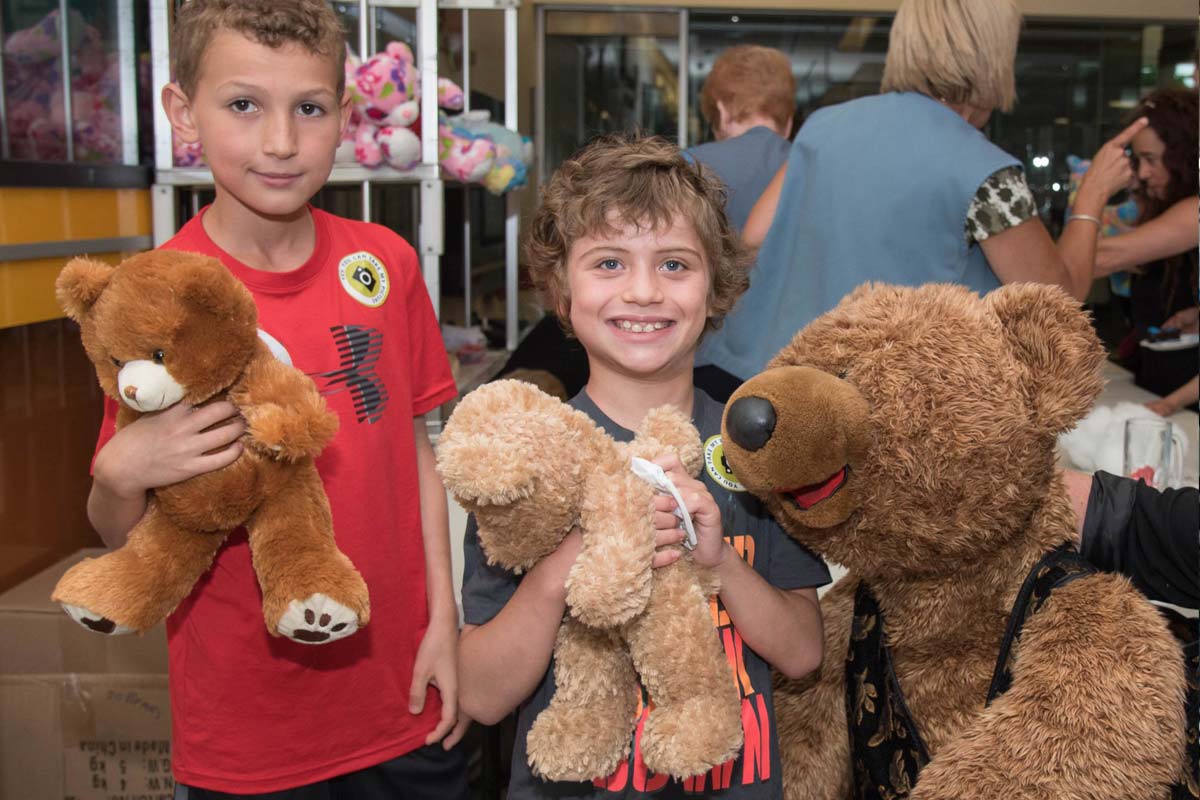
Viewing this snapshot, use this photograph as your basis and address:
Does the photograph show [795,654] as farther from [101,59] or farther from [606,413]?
[101,59]

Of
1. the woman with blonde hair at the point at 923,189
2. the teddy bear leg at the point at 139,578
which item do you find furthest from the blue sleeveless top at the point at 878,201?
the teddy bear leg at the point at 139,578

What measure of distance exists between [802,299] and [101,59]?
1650 mm

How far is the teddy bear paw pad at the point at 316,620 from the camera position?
959 millimetres

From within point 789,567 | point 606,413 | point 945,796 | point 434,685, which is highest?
point 606,413

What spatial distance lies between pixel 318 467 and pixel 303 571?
0.20 m

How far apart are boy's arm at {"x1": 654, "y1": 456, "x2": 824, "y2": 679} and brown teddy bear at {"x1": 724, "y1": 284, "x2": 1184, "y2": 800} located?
48 millimetres

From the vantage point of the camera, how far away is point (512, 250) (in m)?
3.28

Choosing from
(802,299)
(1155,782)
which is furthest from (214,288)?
(802,299)

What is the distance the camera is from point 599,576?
0.78m

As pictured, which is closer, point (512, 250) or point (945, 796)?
point (945, 796)

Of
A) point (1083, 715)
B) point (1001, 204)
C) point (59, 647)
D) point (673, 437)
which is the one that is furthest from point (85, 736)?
point (1001, 204)

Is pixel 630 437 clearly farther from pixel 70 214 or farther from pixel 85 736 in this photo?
pixel 70 214

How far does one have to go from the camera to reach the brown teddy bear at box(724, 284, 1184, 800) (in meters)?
0.83

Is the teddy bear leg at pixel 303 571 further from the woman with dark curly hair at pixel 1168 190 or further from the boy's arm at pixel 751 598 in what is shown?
the woman with dark curly hair at pixel 1168 190
